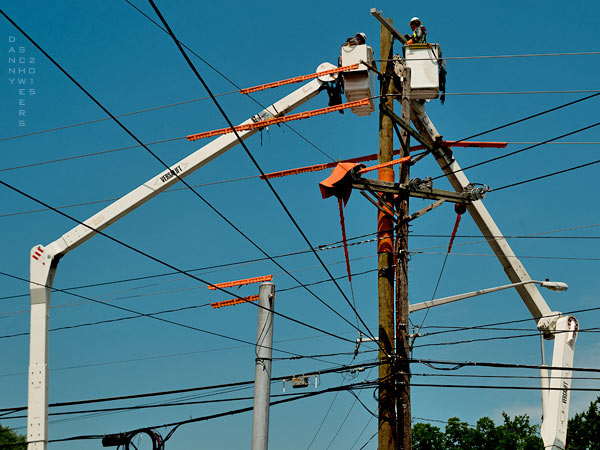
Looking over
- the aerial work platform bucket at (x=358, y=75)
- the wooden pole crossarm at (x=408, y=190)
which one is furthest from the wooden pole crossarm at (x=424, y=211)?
the aerial work platform bucket at (x=358, y=75)

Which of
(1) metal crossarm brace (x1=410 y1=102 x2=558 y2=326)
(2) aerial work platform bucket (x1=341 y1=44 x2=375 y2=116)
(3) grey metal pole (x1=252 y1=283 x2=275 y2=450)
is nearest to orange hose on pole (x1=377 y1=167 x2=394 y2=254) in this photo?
(2) aerial work platform bucket (x1=341 y1=44 x2=375 y2=116)

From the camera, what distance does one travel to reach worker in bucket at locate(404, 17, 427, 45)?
1688 centimetres

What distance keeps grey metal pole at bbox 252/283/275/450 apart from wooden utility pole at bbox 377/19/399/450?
8.03 ft

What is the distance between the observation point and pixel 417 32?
17.0m

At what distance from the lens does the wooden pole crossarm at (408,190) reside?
15320 mm

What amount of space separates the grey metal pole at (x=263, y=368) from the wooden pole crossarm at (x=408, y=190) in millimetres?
2878

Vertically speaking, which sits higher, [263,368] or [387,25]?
[387,25]

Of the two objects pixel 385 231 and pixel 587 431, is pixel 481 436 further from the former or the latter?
pixel 385 231

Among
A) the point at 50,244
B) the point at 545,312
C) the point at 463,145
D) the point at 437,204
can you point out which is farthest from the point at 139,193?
the point at 545,312

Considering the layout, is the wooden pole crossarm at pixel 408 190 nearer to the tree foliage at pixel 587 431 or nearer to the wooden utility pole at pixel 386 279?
the wooden utility pole at pixel 386 279

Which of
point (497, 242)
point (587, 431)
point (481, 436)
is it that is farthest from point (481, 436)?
point (497, 242)

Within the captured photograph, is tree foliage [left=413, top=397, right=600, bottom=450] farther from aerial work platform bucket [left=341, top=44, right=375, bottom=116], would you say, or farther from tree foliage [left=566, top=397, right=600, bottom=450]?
aerial work platform bucket [left=341, top=44, right=375, bottom=116]

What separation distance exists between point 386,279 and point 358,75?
4.05m

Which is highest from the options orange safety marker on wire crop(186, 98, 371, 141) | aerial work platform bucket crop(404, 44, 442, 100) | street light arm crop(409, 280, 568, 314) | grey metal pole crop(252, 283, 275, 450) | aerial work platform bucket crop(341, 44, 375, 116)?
aerial work platform bucket crop(404, 44, 442, 100)
